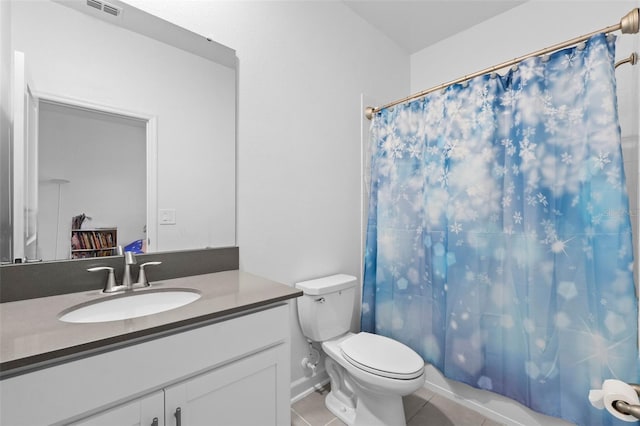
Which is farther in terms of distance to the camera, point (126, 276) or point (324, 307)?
point (324, 307)

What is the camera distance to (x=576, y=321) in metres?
1.33

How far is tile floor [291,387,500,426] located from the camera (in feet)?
5.31

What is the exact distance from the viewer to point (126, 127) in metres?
1.22

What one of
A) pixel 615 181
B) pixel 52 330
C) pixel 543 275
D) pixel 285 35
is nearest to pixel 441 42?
pixel 285 35

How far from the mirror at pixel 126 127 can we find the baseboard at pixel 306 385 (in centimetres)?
102

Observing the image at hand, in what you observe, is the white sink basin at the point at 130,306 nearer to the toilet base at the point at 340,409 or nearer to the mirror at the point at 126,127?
the mirror at the point at 126,127

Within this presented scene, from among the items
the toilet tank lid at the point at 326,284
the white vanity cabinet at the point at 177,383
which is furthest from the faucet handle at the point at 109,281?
the toilet tank lid at the point at 326,284

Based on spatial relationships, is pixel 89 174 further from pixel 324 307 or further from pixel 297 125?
pixel 324 307

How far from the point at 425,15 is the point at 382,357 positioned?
7.57 feet

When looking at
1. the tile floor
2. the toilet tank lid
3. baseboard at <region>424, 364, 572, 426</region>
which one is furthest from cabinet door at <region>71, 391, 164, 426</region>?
baseboard at <region>424, 364, 572, 426</region>

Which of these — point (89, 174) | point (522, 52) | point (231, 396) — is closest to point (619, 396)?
point (231, 396)

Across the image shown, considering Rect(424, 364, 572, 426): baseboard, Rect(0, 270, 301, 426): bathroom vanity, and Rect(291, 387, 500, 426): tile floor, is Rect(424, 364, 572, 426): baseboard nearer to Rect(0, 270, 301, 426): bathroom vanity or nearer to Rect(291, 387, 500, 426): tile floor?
Rect(291, 387, 500, 426): tile floor

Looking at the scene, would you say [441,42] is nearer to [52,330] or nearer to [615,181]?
[615,181]

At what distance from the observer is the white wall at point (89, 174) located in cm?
106
